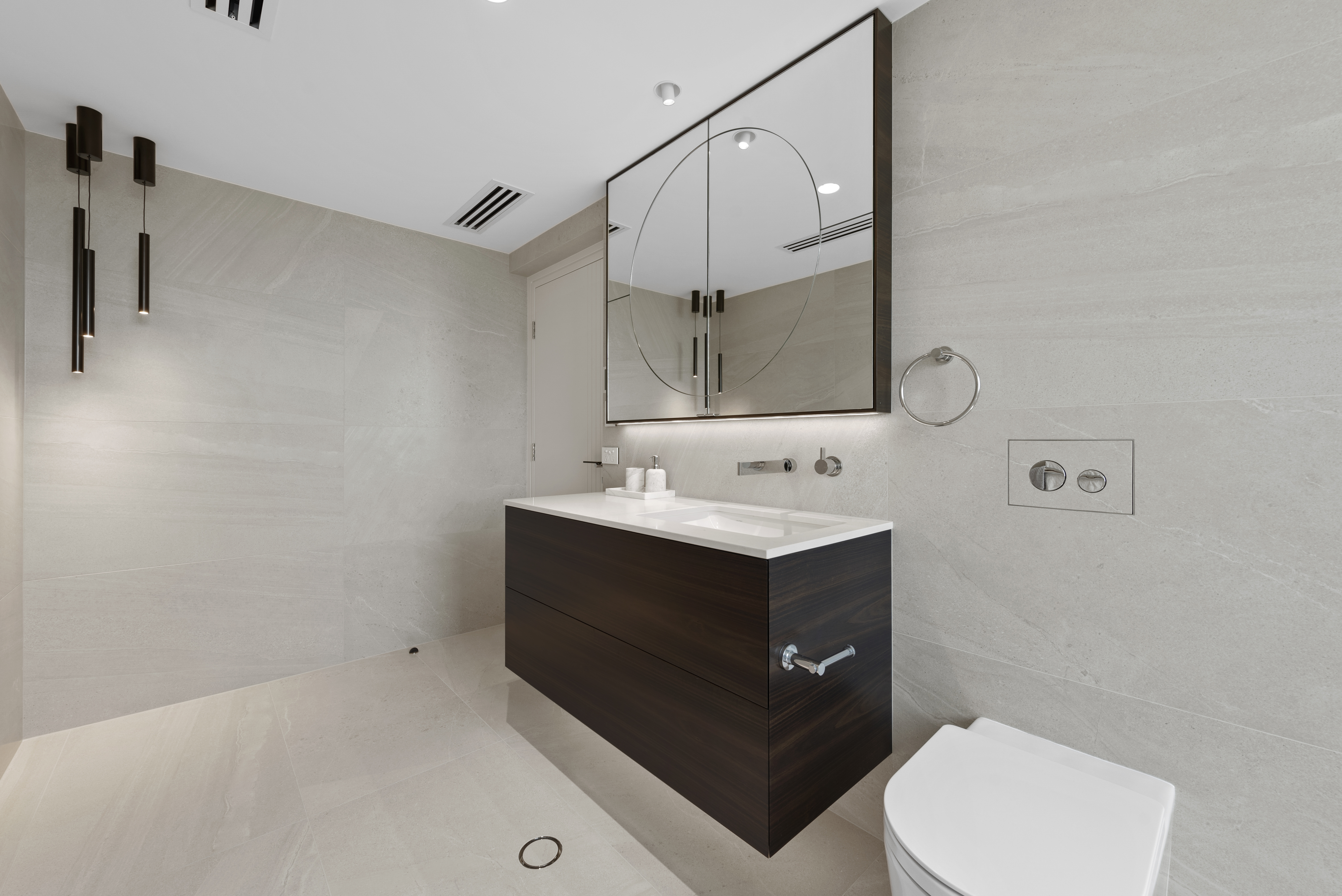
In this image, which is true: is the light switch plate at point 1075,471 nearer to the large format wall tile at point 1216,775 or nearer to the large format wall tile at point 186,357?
the large format wall tile at point 1216,775

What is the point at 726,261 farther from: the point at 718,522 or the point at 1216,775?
the point at 1216,775

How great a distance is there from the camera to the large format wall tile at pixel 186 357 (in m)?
2.01

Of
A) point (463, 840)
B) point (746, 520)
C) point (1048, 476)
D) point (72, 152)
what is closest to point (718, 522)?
point (746, 520)

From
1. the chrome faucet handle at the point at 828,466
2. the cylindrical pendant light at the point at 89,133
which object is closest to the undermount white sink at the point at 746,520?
the chrome faucet handle at the point at 828,466

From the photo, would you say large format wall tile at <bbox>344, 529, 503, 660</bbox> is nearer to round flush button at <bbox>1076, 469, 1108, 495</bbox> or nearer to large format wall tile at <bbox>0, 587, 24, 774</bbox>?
large format wall tile at <bbox>0, 587, 24, 774</bbox>

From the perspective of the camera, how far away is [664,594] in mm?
1409

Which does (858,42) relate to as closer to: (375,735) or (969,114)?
(969,114)

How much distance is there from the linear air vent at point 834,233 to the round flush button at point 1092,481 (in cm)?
78

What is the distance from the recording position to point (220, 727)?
82.0 inches

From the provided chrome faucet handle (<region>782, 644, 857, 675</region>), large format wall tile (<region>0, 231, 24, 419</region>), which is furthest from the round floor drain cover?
large format wall tile (<region>0, 231, 24, 419</region>)

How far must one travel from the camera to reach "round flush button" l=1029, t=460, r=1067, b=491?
1.19m

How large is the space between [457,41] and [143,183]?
1592 millimetres

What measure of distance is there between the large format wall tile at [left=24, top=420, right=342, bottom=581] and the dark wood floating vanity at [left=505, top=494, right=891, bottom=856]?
160 centimetres

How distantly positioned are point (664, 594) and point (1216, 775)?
1130mm
